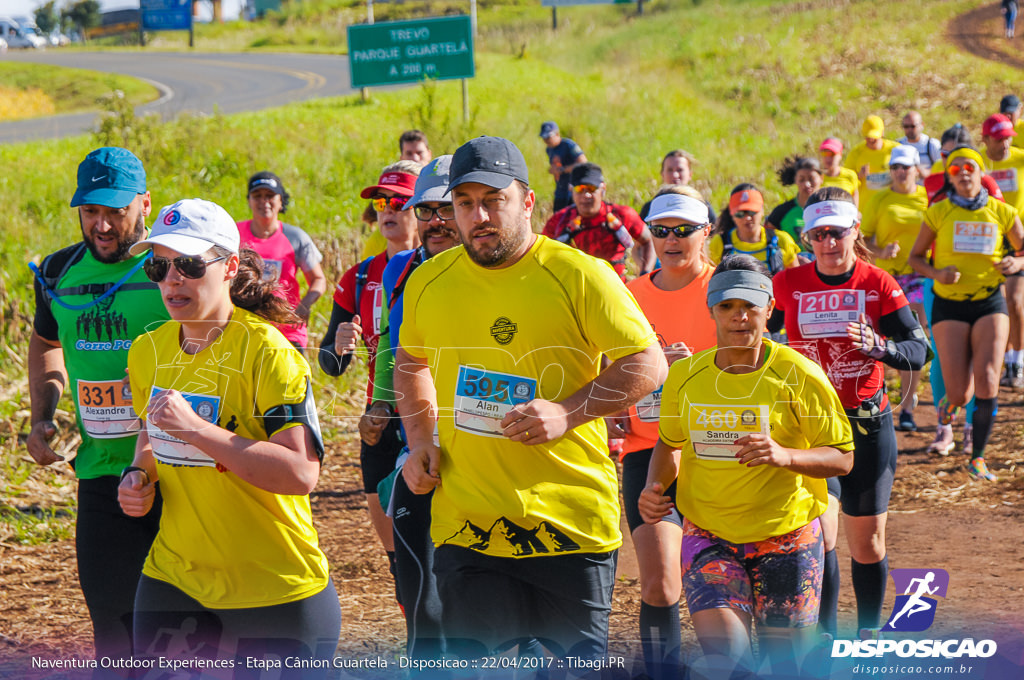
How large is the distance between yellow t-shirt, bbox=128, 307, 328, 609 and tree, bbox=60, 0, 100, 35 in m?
62.1

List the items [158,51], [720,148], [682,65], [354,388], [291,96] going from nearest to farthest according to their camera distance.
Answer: [354,388]
[720,148]
[291,96]
[682,65]
[158,51]

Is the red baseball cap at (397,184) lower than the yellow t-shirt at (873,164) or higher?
higher

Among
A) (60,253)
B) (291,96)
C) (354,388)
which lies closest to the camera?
(60,253)

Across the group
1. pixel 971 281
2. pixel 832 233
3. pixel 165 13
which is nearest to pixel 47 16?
pixel 165 13

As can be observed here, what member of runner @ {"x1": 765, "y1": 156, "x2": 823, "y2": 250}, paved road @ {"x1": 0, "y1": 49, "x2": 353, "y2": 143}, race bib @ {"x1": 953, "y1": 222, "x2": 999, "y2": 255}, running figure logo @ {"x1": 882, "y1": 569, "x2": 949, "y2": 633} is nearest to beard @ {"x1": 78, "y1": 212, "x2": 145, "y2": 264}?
running figure logo @ {"x1": 882, "y1": 569, "x2": 949, "y2": 633}

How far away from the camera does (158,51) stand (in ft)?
141

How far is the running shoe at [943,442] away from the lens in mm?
8203

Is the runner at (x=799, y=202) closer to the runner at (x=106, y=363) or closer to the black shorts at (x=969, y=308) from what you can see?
the black shorts at (x=969, y=308)

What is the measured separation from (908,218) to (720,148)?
566 inches

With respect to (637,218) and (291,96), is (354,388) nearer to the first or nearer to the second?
(637,218)

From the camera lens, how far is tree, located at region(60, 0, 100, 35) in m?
58.8

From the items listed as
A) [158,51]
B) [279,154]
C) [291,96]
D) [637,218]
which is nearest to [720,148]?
[279,154]

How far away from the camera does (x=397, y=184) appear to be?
16.0 feet

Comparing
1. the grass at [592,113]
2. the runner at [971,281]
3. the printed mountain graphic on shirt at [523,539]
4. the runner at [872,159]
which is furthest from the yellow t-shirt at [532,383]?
the runner at [872,159]
